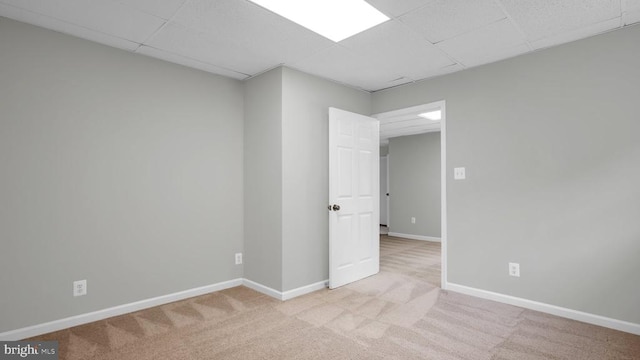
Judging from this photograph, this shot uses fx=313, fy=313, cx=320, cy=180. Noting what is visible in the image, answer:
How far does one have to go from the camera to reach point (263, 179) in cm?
346

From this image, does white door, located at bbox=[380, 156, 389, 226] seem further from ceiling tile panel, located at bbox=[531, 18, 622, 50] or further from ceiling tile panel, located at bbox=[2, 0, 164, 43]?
ceiling tile panel, located at bbox=[2, 0, 164, 43]

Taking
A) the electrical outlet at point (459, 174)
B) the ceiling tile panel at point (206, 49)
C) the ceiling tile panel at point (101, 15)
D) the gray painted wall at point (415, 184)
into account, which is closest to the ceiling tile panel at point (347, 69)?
the ceiling tile panel at point (206, 49)

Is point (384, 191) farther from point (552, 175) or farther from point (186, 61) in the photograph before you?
point (186, 61)

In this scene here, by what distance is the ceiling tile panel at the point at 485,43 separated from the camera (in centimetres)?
252

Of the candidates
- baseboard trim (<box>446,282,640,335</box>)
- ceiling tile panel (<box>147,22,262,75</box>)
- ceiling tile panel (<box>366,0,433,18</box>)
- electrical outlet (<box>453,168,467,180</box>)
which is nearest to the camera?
ceiling tile panel (<box>366,0,433,18</box>)

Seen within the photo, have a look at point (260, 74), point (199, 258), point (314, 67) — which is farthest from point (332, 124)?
point (199, 258)

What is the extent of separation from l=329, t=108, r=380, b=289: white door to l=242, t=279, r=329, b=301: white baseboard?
0.49ft

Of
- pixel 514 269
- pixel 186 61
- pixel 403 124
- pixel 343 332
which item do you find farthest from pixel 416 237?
pixel 186 61

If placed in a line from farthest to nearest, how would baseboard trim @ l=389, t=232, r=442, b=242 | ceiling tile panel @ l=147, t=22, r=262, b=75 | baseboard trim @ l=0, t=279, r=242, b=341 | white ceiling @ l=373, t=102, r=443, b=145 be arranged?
baseboard trim @ l=389, t=232, r=442, b=242
white ceiling @ l=373, t=102, r=443, b=145
ceiling tile panel @ l=147, t=22, r=262, b=75
baseboard trim @ l=0, t=279, r=242, b=341

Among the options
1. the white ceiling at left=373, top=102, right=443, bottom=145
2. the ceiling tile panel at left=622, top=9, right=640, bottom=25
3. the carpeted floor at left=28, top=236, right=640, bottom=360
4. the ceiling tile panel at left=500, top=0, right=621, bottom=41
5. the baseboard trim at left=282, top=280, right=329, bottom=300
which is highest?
the ceiling tile panel at left=622, top=9, right=640, bottom=25

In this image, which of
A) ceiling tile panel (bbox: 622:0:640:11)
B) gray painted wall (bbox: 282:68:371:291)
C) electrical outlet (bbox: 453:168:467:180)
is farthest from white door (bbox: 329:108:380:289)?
ceiling tile panel (bbox: 622:0:640:11)

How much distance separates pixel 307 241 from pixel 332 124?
1.34m

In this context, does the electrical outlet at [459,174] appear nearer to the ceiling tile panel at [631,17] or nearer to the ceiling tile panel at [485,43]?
the ceiling tile panel at [485,43]

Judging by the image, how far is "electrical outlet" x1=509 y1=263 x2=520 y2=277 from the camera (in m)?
3.01
